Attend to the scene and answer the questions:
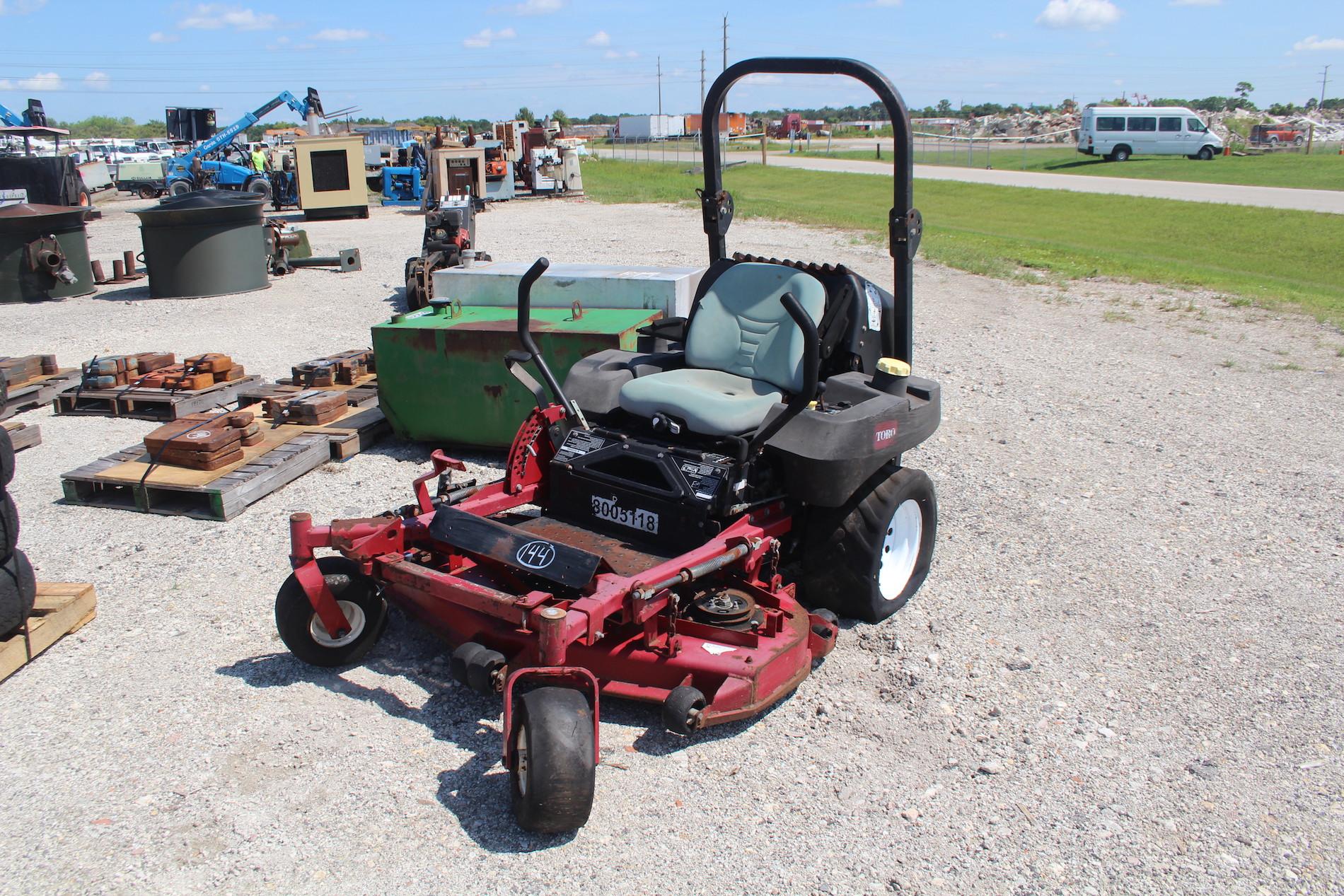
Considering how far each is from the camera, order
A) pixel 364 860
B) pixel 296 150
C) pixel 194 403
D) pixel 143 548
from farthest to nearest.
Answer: pixel 296 150
pixel 194 403
pixel 143 548
pixel 364 860

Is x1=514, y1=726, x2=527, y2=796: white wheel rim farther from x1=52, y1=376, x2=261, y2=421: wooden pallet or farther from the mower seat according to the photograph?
x1=52, y1=376, x2=261, y2=421: wooden pallet

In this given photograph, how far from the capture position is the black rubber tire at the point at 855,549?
171 inches

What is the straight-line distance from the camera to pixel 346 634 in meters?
4.09

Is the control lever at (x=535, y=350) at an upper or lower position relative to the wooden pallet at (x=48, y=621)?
upper

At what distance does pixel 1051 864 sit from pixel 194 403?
6.58 m

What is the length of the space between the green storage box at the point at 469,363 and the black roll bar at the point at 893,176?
3.89ft

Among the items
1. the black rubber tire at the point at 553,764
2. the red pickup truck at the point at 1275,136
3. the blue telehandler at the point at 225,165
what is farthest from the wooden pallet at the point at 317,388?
the red pickup truck at the point at 1275,136

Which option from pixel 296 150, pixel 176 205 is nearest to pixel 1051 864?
pixel 176 205

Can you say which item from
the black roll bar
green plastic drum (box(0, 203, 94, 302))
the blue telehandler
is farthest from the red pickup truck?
the black roll bar

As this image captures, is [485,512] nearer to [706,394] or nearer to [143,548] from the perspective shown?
[706,394]

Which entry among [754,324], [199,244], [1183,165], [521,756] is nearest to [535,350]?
[754,324]

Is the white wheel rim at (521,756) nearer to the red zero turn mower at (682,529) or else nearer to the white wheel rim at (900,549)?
the red zero turn mower at (682,529)

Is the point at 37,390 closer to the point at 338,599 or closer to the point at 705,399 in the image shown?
the point at 338,599

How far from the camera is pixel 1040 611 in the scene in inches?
182
